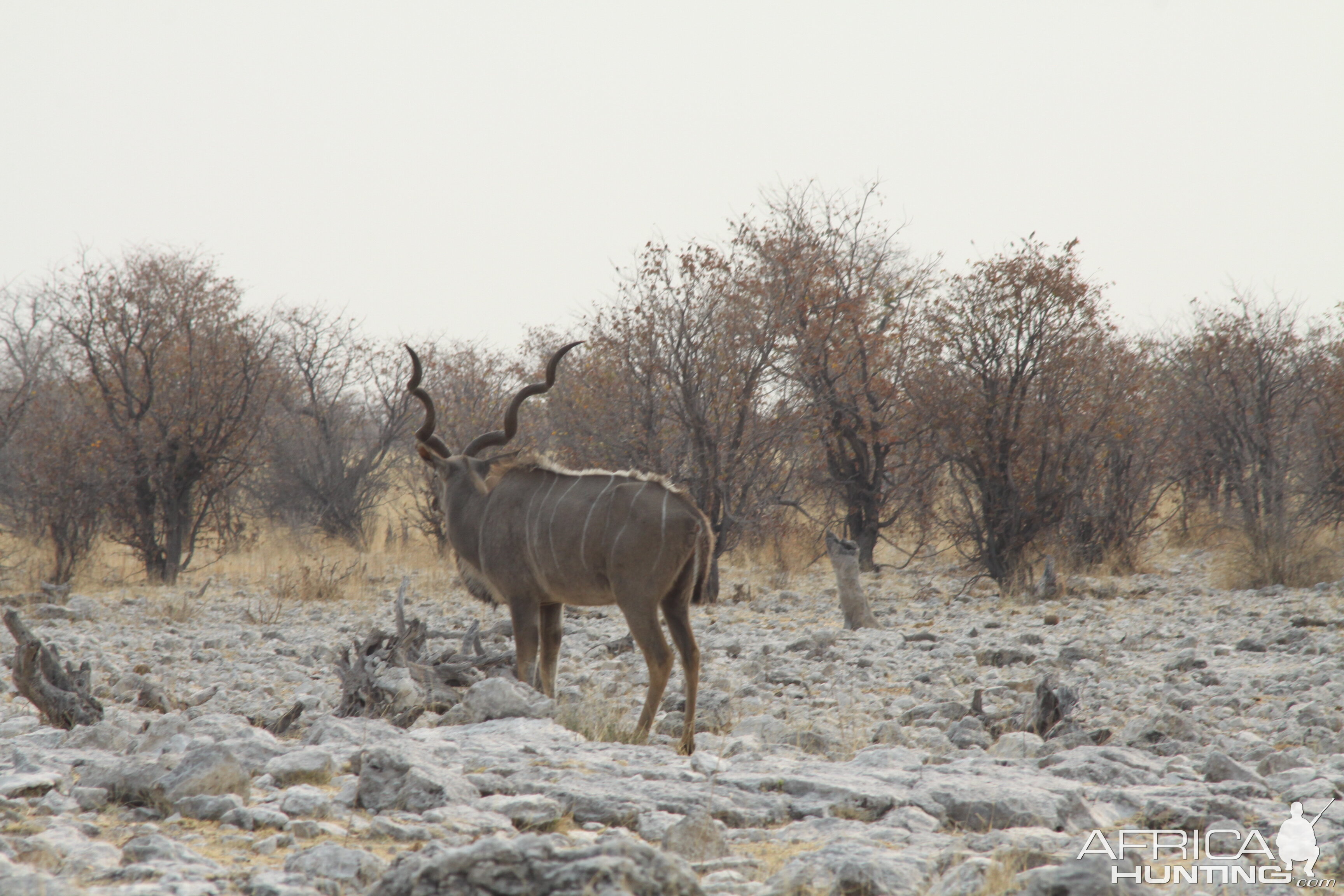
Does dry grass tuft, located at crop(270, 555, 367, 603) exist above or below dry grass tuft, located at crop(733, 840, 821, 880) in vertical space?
above

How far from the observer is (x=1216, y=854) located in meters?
3.85

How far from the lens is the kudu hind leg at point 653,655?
627 cm

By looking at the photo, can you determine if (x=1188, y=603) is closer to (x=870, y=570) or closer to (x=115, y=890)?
(x=870, y=570)

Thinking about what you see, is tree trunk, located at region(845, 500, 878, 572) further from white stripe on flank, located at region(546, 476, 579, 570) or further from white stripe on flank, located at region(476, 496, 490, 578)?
white stripe on flank, located at region(546, 476, 579, 570)

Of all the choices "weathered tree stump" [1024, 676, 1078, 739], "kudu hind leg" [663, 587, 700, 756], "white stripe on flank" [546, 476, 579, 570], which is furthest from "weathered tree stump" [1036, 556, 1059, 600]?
"white stripe on flank" [546, 476, 579, 570]

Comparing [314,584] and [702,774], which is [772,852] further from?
[314,584]

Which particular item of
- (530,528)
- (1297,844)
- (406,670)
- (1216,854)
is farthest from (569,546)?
(1297,844)

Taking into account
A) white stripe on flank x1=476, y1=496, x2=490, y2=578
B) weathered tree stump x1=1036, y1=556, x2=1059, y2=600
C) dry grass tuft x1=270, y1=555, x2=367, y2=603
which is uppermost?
white stripe on flank x1=476, y1=496, x2=490, y2=578

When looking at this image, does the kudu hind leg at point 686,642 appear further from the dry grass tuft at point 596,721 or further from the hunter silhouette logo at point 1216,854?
the hunter silhouette logo at point 1216,854

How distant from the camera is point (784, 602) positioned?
46.4 feet

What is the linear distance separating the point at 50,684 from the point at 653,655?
331cm

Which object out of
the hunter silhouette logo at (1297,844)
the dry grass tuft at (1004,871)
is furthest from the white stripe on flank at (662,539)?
the hunter silhouette logo at (1297,844)

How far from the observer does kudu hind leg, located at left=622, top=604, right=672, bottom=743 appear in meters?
6.27

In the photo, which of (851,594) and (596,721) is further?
(851,594)
